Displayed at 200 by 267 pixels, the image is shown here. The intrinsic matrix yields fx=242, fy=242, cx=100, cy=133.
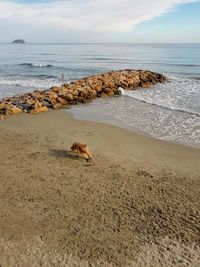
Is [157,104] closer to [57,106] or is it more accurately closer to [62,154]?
[57,106]

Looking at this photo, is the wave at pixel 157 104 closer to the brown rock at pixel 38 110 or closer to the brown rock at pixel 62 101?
the brown rock at pixel 62 101

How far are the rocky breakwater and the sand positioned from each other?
14.2 ft

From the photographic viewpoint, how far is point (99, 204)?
512cm

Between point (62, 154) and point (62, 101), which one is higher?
point (62, 101)

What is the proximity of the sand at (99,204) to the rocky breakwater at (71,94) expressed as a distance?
433 cm

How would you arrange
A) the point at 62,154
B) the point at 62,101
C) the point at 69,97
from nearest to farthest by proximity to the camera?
the point at 62,154 < the point at 62,101 < the point at 69,97

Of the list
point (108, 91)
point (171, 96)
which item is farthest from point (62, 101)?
point (171, 96)

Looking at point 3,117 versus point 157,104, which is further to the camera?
point 157,104

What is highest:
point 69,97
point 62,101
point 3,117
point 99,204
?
point 69,97

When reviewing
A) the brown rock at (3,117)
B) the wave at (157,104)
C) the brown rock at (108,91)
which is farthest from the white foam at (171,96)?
the brown rock at (3,117)

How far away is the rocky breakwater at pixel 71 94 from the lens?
12.6m

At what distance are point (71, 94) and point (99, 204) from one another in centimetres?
1121

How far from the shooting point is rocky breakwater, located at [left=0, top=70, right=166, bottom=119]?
41.2ft

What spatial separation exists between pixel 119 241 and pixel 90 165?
2774mm
